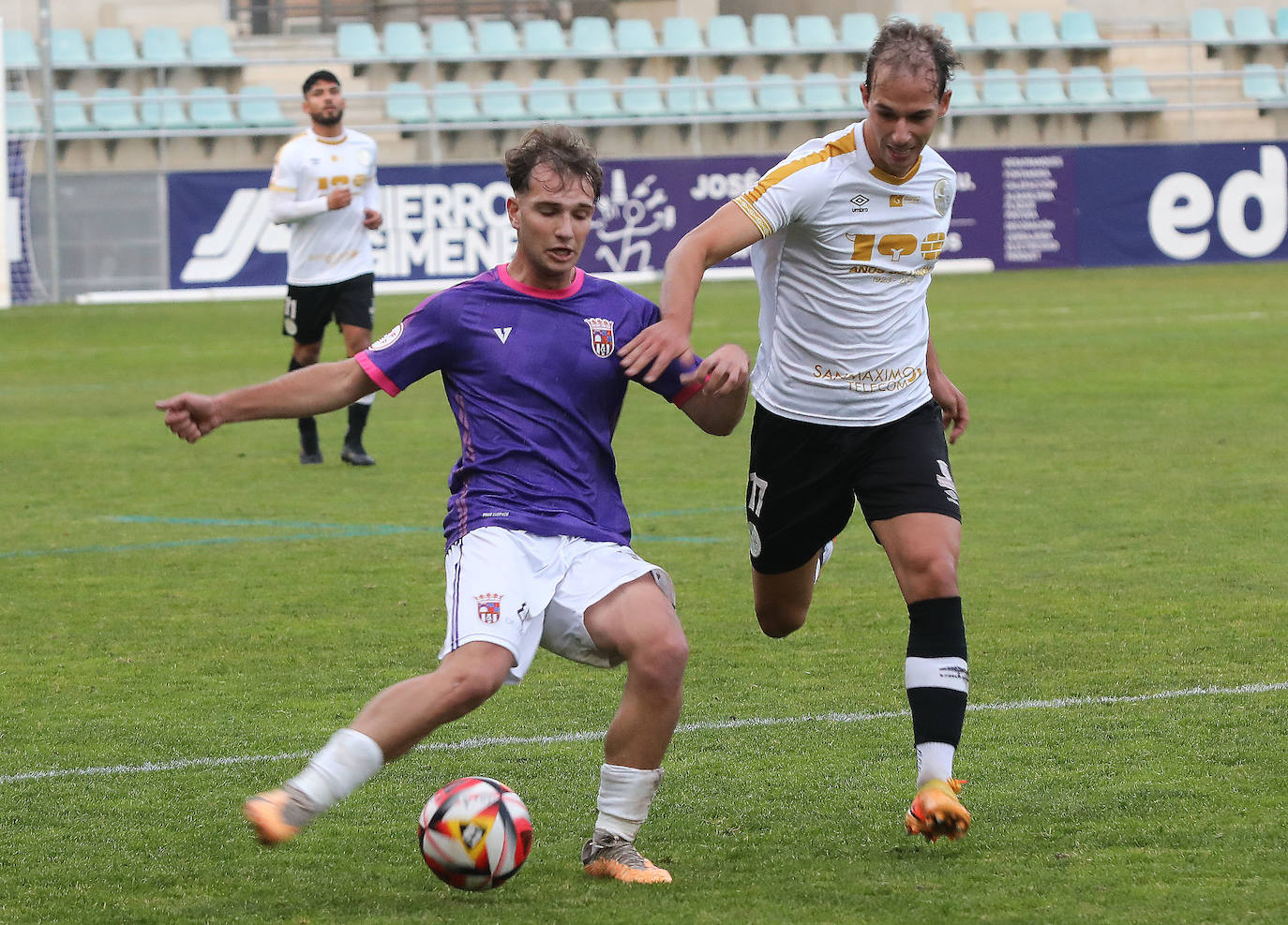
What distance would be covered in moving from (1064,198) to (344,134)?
667 inches

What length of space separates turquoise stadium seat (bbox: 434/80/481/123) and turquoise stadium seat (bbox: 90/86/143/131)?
4336mm

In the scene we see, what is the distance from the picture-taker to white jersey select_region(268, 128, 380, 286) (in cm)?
1138

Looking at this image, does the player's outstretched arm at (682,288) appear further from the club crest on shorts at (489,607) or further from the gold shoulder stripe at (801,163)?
the club crest on shorts at (489,607)

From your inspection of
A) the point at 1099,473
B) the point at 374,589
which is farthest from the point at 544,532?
the point at 1099,473

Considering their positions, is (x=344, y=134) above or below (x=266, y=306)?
above

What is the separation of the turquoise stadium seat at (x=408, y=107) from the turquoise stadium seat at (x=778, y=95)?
5117 mm

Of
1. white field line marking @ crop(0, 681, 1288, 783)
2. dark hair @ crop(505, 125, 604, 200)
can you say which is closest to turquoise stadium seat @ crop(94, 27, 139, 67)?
white field line marking @ crop(0, 681, 1288, 783)

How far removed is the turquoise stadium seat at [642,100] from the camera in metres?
28.5

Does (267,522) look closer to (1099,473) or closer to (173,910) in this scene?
(1099,473)

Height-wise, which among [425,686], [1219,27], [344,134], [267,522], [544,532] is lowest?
[267,522]

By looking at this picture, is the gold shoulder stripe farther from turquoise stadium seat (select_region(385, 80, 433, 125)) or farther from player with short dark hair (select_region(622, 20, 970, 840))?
turquoise stadium seat (select_region(385, 80, 433, 125))

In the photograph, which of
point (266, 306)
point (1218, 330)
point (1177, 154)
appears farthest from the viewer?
point (1177, 154)

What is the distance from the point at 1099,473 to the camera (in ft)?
33.0

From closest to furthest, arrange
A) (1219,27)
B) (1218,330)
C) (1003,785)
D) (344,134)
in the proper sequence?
(1003,785) → (344,134) → (1218,330) → (1219,27)
